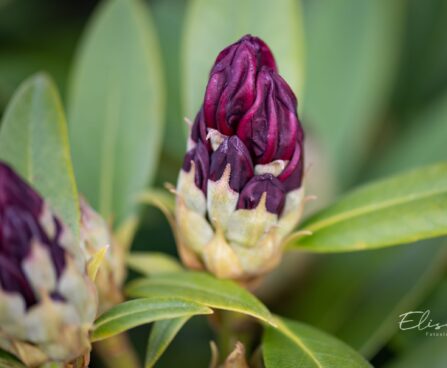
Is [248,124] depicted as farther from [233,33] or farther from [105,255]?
[233,33]

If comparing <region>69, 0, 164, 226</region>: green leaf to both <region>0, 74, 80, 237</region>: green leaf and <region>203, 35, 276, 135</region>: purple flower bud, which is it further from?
<region>203, 35, 276, 135</region>: purple flower bud

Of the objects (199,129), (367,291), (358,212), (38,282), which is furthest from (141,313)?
(367,291)

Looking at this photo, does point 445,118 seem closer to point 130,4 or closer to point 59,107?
point 130,4

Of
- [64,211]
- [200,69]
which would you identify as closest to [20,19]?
[200,69]

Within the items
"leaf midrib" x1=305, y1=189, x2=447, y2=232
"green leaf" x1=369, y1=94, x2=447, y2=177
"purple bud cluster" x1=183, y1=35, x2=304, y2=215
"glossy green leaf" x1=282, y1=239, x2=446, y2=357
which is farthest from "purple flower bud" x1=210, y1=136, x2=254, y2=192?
"green leaf" x1=369, y1=94, x2=447, y2=177

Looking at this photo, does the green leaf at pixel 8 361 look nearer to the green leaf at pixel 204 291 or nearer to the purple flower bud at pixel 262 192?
the green leaf at pixel 204 291

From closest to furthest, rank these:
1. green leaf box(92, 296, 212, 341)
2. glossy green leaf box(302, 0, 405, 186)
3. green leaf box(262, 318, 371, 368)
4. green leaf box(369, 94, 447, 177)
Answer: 1. green leaf box(92, 296, 212, 341)
2. green leaf box(262, 318, 371, 368)
3. green leaf box(369, 94, 447, 177)
4. glossy green leaf box(302, 0, 405, 186)

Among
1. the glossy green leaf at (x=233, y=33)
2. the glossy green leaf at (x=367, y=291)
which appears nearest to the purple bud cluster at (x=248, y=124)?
the glossy green leaf at (x=233, y=33)

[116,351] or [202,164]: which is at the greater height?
[202,164]
